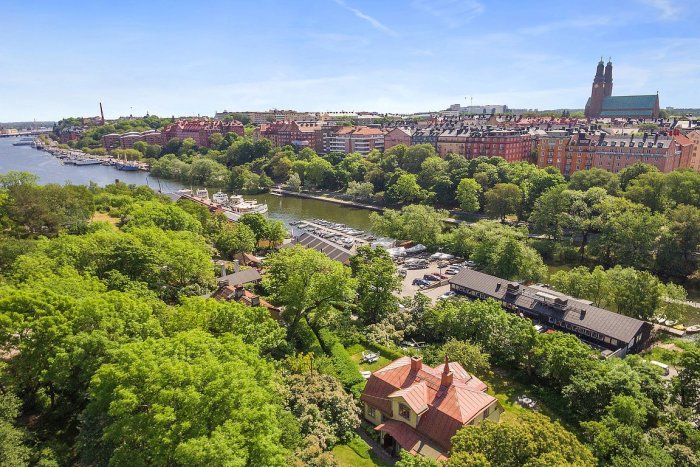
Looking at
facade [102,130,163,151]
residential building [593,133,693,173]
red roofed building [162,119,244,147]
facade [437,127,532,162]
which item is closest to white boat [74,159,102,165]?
facade [102,130,163,151]

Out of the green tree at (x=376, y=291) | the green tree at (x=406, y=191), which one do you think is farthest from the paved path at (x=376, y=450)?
the green tree at (x=406, y=191)

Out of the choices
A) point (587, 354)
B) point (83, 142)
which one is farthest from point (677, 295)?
point (83, 142)

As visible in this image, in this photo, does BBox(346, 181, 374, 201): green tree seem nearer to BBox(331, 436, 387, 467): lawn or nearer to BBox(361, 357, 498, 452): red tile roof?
BBox(361, 357, 498, 452): red tile roof

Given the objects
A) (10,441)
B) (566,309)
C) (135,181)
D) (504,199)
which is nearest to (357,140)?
(135,181)

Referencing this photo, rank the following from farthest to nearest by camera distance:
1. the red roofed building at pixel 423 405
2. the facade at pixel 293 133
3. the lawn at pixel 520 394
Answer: the facade at pixel 293 133 → the lawn at pixel 520 394 → the red roofed building at pixel 423 405

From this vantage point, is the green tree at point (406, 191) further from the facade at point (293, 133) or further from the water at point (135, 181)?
the facade at point (293, 133)

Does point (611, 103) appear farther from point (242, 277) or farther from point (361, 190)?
point (242, 277)

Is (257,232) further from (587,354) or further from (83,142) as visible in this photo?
(83,142)
